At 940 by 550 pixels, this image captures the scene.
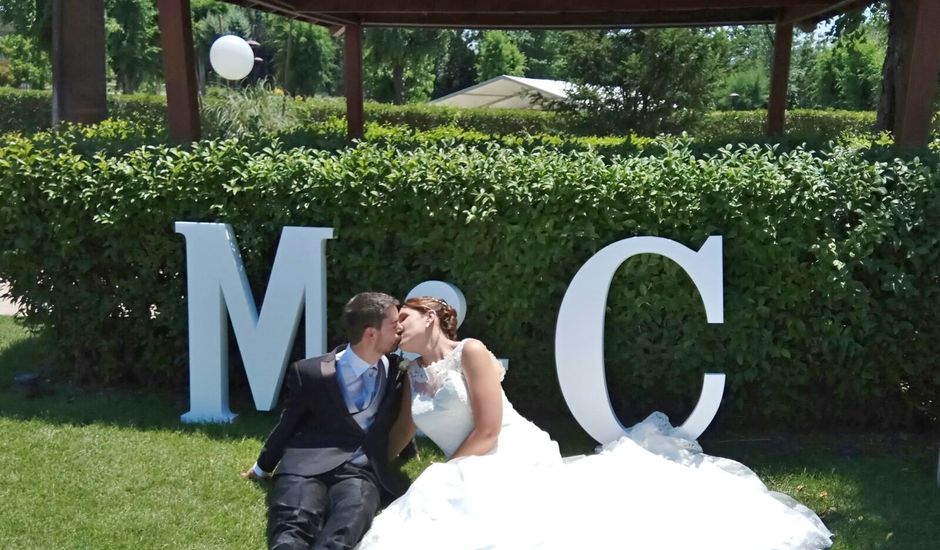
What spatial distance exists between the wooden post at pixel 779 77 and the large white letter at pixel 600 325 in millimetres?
4902

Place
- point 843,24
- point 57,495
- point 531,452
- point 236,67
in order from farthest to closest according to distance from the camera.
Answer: point 236,67, point 843,24, point 57,495, point 531,452

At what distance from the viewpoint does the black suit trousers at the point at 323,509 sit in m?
3.67

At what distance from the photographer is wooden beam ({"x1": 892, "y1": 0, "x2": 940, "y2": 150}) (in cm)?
531

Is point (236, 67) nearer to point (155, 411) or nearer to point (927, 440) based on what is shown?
point (155, 411)

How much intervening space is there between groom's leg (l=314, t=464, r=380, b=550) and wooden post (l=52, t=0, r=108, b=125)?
25.2 feet

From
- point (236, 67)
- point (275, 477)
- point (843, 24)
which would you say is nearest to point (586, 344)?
point (275, 477)

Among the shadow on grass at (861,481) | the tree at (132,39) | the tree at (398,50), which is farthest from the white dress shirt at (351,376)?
the tree at (132,39)

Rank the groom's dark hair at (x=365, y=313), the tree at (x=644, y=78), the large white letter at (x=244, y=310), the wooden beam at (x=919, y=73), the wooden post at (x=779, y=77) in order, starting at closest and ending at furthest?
the groom's dark hair at (x=365, y=313) → the large white letter at (x=244, y=310) → the wooden beam at (x=919, y=73) → the wooden post at (x=779, y=77) → the tree at (x=644, y=78)

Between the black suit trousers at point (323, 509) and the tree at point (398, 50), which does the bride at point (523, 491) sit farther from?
the tree at point (398, 50)

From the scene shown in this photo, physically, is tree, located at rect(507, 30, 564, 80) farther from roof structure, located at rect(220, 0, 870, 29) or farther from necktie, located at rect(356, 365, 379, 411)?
necktie, located at rect(356, 365, 379, 411)

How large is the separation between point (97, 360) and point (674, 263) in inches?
146

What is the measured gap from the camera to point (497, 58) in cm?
4750

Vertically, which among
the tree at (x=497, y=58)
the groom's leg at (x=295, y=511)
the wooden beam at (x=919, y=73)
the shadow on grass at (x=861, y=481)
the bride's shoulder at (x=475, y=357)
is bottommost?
the shadow on grass at (x=861, y=481)

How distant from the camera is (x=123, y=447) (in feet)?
16.3
